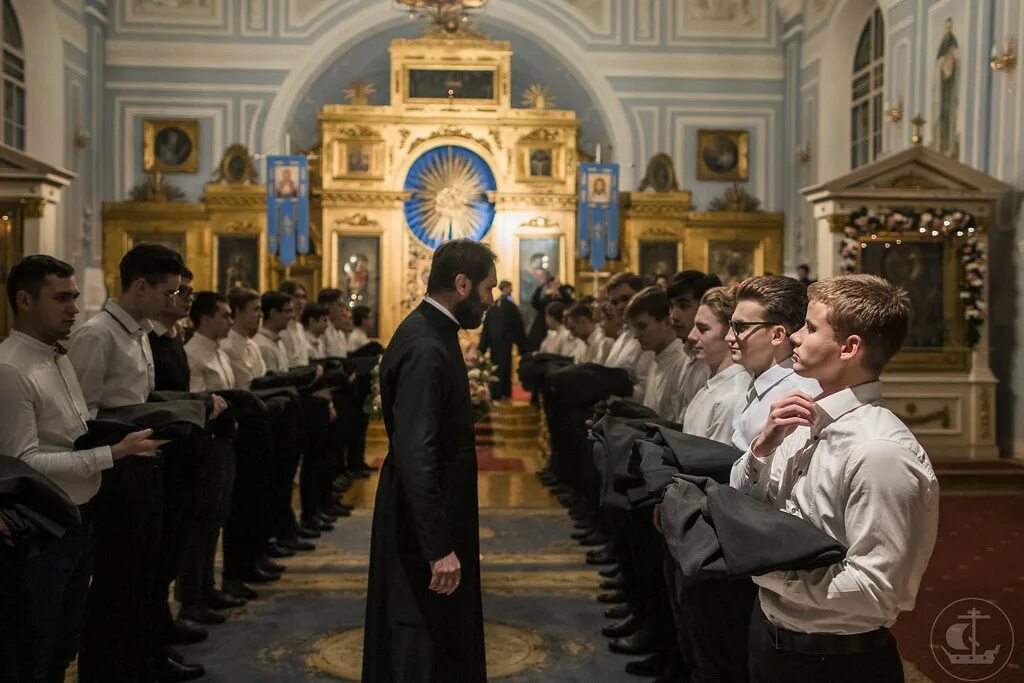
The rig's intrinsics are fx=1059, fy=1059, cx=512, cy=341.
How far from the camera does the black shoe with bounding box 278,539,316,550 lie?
7.65m

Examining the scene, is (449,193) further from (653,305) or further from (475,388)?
(653,305)

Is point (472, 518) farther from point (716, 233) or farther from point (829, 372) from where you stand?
point (716, 233)

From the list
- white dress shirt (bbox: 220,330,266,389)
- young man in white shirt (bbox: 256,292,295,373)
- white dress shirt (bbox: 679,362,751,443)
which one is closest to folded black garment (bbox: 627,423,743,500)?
white dress shirt (bbox: 679,362,751,443)

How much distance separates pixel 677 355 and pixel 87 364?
3.01 m

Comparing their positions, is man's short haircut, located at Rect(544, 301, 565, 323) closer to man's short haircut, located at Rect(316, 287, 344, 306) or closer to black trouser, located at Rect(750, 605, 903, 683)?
man's short haircut, located at Rect(316, 287, 344, 306)

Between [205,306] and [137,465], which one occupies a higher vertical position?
[205,306]

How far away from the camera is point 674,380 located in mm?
5605

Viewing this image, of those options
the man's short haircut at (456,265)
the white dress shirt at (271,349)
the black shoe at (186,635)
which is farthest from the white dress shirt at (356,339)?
the man's short haircut at (456,265)

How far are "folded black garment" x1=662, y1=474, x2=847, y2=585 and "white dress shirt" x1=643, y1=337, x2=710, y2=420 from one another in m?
2.51

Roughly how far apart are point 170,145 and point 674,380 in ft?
48.4

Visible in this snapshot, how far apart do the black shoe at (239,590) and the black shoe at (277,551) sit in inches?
35.2

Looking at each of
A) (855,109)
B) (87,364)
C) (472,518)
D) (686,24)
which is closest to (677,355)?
(472,518)

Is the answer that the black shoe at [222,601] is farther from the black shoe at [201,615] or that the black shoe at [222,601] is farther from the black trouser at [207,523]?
the black shoe at [201,615]

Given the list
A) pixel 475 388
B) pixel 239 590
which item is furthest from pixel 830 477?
pixel 475 388
